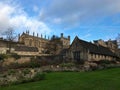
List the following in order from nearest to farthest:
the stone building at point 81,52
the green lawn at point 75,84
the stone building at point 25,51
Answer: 1. the green lawn at point 75,84
2. the stone building at point 81,52
3. the stone building at point 25,51

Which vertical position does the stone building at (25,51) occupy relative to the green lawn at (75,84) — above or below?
above

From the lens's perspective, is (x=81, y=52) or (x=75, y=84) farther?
(x=81, y=52)

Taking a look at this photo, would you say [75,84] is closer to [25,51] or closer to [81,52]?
[81,52]

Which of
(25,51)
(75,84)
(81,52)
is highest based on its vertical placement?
(25,51)

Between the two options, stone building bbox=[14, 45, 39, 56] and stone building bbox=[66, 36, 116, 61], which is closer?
stone building bbox=[66, 36, 116, 61]

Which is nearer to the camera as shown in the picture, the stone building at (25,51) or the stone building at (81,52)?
the stone building at (81,52)

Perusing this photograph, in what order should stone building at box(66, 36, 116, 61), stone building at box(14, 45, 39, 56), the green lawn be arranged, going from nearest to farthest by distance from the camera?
the green lawn
stone building at box(66, 36, 116, 61)
stone building at box(14, 45, 39, 56)

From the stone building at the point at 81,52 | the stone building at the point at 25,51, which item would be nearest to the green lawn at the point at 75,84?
the stone building at the point at 81,52

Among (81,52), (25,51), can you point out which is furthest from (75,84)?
(25,51)

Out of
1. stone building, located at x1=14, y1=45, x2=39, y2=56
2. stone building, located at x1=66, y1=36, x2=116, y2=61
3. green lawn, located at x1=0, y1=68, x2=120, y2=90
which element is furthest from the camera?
stone building, located at x1=14, y1=45, x2=39, y2=56

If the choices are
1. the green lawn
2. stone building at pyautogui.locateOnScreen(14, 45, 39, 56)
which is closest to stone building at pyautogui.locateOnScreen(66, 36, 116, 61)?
stone building at pyautogui.locateOnScreen(14, 45, 39, 56)

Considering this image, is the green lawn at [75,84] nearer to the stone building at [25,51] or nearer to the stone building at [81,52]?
the stone building at [81,52]

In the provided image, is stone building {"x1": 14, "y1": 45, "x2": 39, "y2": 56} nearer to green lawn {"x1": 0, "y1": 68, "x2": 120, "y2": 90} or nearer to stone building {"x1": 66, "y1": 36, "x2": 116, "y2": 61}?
stone building {"x1": 66, "y1": 36, "x2": 116, "y2": 61}

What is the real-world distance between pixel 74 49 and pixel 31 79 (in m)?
32.6
